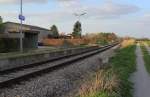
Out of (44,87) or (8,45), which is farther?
(8,45)

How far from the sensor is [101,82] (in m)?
14.0

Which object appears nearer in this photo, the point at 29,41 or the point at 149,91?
the point at 149,91

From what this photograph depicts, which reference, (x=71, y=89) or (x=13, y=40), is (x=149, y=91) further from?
(x=13, y=40)

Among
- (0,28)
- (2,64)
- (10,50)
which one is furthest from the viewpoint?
(0,28)

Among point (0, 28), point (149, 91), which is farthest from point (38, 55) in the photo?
point (0, 28)

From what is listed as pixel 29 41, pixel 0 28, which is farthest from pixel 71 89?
pixel 0 28

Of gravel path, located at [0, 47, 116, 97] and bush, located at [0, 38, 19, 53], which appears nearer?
gravel path, located at [0, 47, 116, 97]

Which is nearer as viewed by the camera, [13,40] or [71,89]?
[71,89]

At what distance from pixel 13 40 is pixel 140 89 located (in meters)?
36.2

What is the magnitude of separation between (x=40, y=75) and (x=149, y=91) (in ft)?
26.5

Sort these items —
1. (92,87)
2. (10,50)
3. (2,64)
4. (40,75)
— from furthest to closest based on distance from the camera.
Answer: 1. (10,50)
2. (2,64)
3. (40,75)
4. (92,87)

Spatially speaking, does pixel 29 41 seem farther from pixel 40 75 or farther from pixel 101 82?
pixel 101 82

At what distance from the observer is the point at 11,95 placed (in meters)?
15.0

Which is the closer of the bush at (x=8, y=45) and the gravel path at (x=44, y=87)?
the gravel path at (x=44, y=87)
